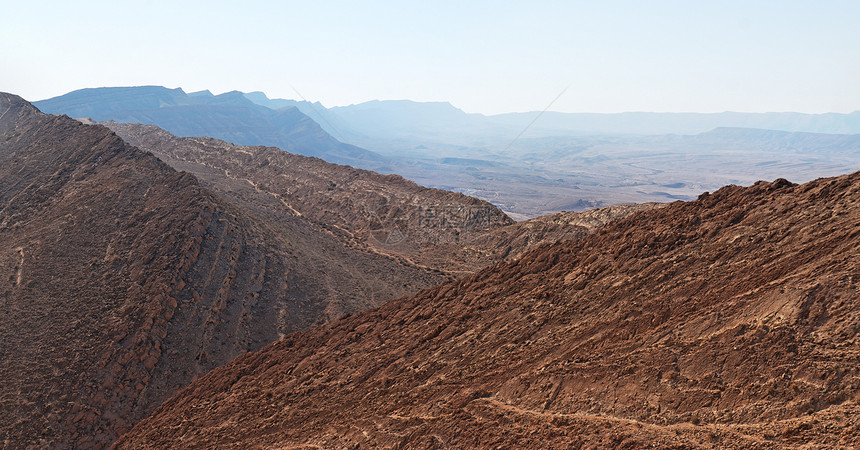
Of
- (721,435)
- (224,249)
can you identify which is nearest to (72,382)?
(224,249)

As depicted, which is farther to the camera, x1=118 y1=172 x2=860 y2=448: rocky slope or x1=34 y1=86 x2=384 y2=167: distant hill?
x1=34 y1=86 x2=384 y2=167: distant hill

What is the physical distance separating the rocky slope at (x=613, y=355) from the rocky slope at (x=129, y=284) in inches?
108

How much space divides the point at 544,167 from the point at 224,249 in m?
184

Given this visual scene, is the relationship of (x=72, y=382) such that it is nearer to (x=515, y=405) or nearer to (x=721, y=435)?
(x=515, y=405)

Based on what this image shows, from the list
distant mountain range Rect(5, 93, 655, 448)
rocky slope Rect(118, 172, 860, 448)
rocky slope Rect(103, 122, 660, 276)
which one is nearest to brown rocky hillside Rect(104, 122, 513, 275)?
rocky slope Rect(103, 122, 660, 276)

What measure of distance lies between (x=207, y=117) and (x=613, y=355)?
510ft

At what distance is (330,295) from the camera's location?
71.0 feet

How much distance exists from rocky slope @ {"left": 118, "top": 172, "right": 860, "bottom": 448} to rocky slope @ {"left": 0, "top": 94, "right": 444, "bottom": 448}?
2.75 metres

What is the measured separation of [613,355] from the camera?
816 centimetres

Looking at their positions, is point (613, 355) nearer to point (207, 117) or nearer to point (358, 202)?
point (358, 202)

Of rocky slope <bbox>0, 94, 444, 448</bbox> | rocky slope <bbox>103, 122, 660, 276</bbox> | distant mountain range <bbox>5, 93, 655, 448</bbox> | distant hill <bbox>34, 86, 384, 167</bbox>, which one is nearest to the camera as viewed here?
rocky slope <bbox>0, 94, 444, 448</bbox>

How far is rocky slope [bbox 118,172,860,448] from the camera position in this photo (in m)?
6.56

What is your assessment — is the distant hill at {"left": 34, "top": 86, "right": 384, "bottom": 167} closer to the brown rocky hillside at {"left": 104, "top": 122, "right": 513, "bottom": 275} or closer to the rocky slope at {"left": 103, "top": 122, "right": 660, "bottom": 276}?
the rocky slope at {"left": 103, "top": 122, "right": 660, "bottom": 276}

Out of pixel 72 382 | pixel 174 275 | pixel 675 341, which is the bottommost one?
pixel 72 382
